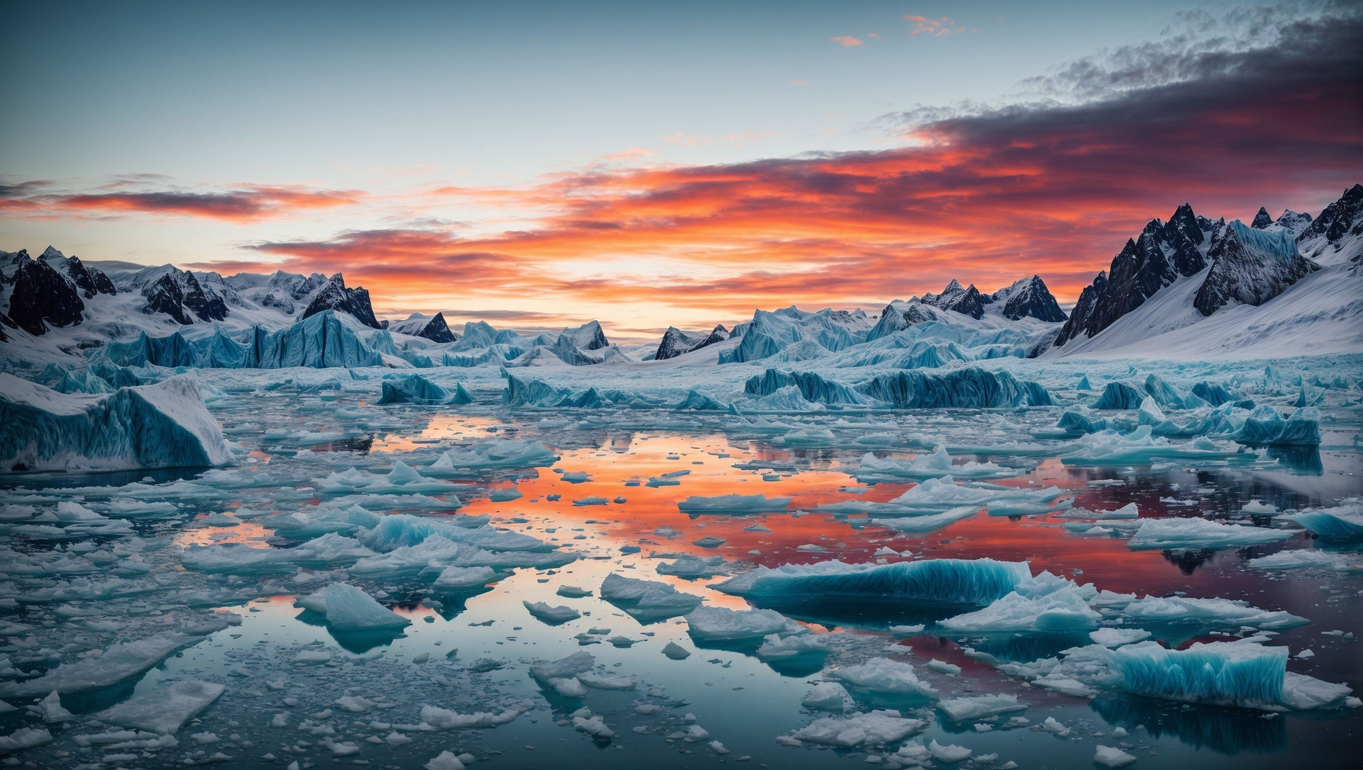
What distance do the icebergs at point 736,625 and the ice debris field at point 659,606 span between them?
0.08ft

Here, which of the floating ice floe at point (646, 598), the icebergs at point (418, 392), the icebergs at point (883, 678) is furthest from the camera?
the icebergs at point (418, 392)

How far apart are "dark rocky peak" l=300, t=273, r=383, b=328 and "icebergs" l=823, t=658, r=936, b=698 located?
132105 mm

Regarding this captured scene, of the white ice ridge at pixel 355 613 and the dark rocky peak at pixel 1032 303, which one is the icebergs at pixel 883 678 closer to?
the white ice ridge at pixel 355 613

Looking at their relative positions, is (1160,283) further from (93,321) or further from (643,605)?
(93,321)

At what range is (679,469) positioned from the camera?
15.4m

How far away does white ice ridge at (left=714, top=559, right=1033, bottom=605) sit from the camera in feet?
23.0

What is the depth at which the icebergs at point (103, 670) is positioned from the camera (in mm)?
5262

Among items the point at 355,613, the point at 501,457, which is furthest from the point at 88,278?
the point at 355,613

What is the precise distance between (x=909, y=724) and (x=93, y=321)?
128m

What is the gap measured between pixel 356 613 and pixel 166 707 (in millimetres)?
1643

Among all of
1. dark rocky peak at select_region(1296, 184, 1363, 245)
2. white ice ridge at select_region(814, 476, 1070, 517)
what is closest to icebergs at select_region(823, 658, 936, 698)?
white ice ridge at select_region(814, 476, 1070, 517)

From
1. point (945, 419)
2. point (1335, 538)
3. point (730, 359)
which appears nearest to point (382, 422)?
point (945, 419)

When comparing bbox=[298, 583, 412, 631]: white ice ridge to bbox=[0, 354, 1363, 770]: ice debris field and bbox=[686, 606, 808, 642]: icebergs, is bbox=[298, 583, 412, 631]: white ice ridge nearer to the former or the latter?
bbox=[0, 354, 1363, 770]: ice debris field

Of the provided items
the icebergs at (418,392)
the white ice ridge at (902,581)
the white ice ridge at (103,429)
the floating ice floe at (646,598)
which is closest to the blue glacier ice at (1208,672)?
the white ice ridge at (902,581)
